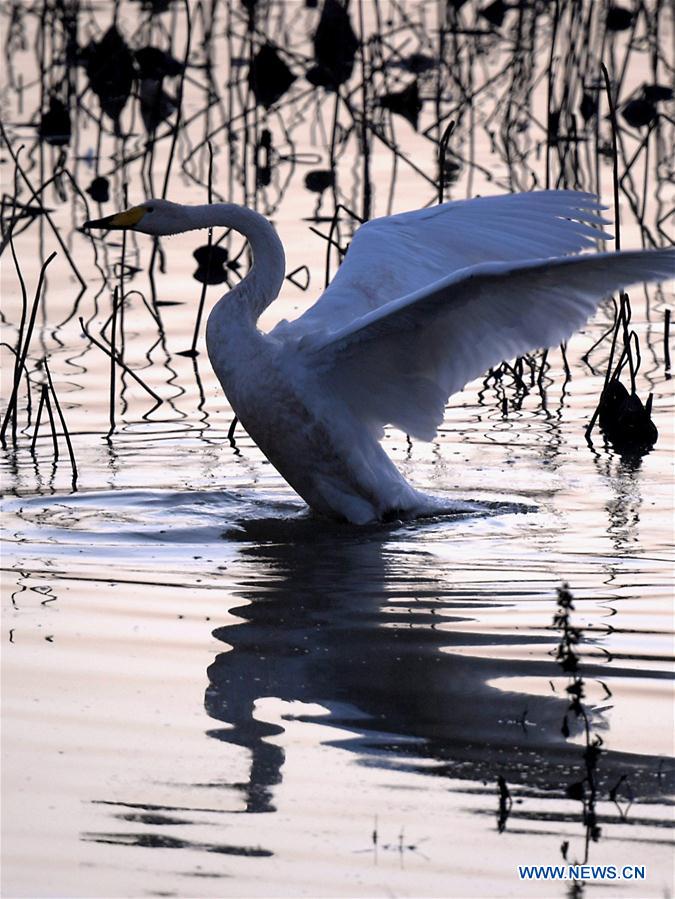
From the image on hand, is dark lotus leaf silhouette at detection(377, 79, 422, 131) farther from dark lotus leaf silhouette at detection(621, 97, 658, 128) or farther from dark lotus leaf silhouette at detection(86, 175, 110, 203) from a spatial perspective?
dark lotus leaf silhouette at detection(86, 175, 110, 203)

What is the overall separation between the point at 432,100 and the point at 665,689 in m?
9.71

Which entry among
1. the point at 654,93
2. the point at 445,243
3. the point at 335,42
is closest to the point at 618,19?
the point at 654,93

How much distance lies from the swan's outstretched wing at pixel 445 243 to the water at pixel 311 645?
83cm

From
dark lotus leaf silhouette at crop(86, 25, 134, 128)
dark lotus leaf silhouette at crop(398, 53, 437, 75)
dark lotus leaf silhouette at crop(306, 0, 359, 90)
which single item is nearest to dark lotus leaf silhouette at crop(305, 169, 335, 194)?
dark lotus leaf silhouette at crop(306, 0, 359, 90)

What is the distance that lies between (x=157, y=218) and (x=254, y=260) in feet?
1.41

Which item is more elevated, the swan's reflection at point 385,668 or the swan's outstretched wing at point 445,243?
the swan's outstretched wing at point 445,243

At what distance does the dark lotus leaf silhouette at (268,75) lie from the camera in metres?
10.6

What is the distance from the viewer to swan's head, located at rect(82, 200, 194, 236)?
6.99 meters

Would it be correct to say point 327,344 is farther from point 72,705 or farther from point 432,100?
point 432,100

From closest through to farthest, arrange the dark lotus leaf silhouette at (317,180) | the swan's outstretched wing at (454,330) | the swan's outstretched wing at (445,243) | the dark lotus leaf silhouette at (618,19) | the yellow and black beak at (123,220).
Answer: the swan's outstretched wing at (454,330) < the yellow and black beak at (123,220) < the swan's outstretched wing at (445,243) < the dark lotus leaf silhouette at (618,19) < the dark lotus leaf silhouette at (317,180)

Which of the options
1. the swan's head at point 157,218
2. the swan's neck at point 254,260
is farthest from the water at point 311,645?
the swan's head at point 157,218

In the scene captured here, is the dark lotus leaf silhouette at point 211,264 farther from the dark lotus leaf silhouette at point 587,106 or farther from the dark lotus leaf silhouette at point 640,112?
the dark lotus leaf silhouette at point 587,106

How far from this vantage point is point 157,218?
7051mm

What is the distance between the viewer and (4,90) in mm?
14266
